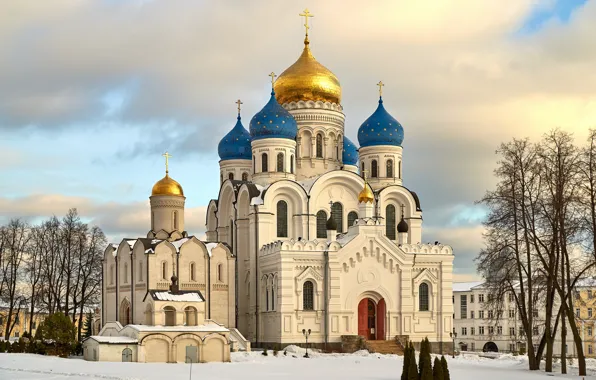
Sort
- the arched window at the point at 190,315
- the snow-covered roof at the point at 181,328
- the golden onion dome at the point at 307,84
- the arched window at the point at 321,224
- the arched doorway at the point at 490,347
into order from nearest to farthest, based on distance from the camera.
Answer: the snow-covered roof at the point at 181,328 < the arched window at the point at 190,315 < the arched window at the point at 321,224 < the golden onion dome at the point at 307,84 < the arched doorway at the point at 490,347

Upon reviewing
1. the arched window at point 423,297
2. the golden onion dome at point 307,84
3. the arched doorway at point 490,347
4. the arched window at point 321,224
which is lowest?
the arched doorway at point 490,347

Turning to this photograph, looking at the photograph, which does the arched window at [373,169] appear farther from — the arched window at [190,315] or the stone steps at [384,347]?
the arched window at [190,315]

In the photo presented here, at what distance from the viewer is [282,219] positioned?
171 feet

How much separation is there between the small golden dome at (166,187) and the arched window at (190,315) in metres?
11.5

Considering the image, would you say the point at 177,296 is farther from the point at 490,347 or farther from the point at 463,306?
the point at 463,306

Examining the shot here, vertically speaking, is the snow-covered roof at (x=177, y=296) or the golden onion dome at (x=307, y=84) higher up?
the golden onion dome at (x=307, y=84)

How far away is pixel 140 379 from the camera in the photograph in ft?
102

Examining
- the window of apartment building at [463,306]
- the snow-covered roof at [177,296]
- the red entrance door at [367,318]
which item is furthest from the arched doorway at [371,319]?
the window of apartment building at [463,306]

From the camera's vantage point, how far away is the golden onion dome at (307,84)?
55562 mm

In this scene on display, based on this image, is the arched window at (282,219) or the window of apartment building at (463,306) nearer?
the arched window at (282,219)

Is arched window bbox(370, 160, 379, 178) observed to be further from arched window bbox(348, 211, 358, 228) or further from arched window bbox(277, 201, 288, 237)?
arched window bbox(277, 201, 288, 237)

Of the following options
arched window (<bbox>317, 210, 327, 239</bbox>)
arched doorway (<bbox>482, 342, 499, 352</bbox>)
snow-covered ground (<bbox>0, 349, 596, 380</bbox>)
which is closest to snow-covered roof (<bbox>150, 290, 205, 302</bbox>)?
snow-covered ground (<bbox>0, 349, 596, 380</bbox>)

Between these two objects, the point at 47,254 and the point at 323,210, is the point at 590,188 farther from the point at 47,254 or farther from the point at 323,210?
the point at 47,254

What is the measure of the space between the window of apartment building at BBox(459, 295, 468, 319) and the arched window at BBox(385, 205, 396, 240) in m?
30.2
